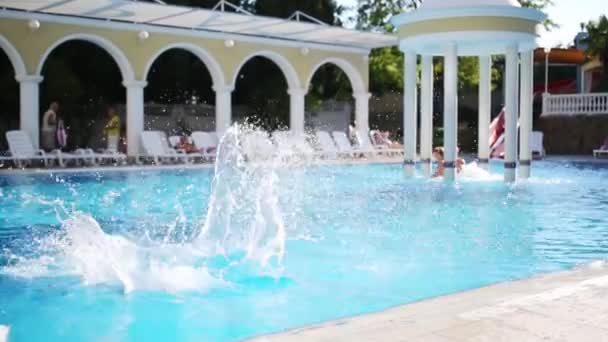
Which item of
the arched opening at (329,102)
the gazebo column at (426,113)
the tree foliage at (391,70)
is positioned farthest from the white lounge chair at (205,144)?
the tree foliage at (391,70)

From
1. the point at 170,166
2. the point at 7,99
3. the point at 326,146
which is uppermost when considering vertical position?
the point at 7,99

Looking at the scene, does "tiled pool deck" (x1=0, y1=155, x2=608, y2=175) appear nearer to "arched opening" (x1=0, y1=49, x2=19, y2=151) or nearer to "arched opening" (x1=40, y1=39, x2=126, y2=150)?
"arched opening" (x1=40, y1=39, x2=126, y2=150)

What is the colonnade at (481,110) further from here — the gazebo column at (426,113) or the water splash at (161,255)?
the water splash at (161,255)

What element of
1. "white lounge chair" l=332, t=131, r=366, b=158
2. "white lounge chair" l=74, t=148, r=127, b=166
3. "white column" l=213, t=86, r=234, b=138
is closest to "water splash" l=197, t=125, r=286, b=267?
"white lounge chair" l=74, t=148, r=127, b=166

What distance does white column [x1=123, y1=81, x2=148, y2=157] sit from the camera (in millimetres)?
20766

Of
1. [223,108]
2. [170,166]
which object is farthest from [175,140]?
[170,166]

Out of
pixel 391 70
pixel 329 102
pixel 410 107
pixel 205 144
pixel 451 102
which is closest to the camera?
pixel 451 102

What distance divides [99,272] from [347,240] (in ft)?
9.78

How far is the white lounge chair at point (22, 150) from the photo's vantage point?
17578 mm

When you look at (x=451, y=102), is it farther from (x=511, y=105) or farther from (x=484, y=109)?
(x=484, y=109)

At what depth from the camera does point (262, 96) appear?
29.5 m

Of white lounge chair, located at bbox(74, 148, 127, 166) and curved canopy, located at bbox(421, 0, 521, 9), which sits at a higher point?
curved canopy, located at bbox(421, 0, 521, 9)

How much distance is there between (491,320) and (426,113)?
12939mm

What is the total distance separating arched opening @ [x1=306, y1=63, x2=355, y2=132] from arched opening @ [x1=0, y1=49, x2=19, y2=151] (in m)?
10.3
